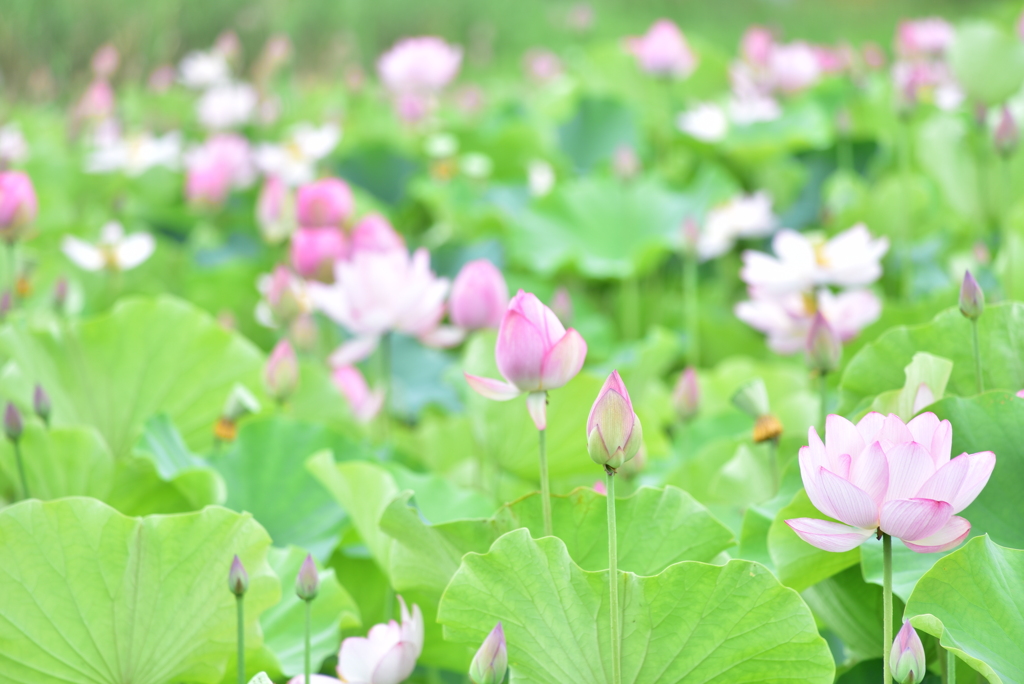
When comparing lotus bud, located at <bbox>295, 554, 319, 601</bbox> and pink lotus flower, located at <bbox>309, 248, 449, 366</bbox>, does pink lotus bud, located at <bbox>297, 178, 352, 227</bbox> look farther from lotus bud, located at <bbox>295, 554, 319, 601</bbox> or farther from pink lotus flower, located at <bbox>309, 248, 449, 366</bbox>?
lotus bud, located at <bbox>295, 554, 319, 601</bbox>

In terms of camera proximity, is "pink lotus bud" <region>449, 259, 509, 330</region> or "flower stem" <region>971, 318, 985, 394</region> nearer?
"flower stem" <region>971, 318, 985, 394</region>

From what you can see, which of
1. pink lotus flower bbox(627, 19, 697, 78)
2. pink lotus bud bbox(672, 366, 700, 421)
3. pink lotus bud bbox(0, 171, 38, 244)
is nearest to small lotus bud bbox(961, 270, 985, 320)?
pink lotus bud bbox(672, 366, 700, 421)

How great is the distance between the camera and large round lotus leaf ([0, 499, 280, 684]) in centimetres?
64

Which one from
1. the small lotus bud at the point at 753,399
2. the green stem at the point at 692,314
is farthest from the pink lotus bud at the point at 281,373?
the green stem at the point at 692,314

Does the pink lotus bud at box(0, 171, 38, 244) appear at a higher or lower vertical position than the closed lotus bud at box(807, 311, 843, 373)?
higher

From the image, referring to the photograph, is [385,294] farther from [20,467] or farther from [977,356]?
[977,356]

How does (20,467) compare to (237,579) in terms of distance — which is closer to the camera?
(237,579)

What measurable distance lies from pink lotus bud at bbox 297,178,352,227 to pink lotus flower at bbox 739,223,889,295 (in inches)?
20.6

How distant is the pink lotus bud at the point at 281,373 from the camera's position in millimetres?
971

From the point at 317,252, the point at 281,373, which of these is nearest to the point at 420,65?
the point at 317,252

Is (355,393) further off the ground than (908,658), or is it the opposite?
(908,658)

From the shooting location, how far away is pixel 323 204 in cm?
125

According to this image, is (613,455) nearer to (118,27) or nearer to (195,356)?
(195,356)

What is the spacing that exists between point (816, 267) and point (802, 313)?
7 centimetres
